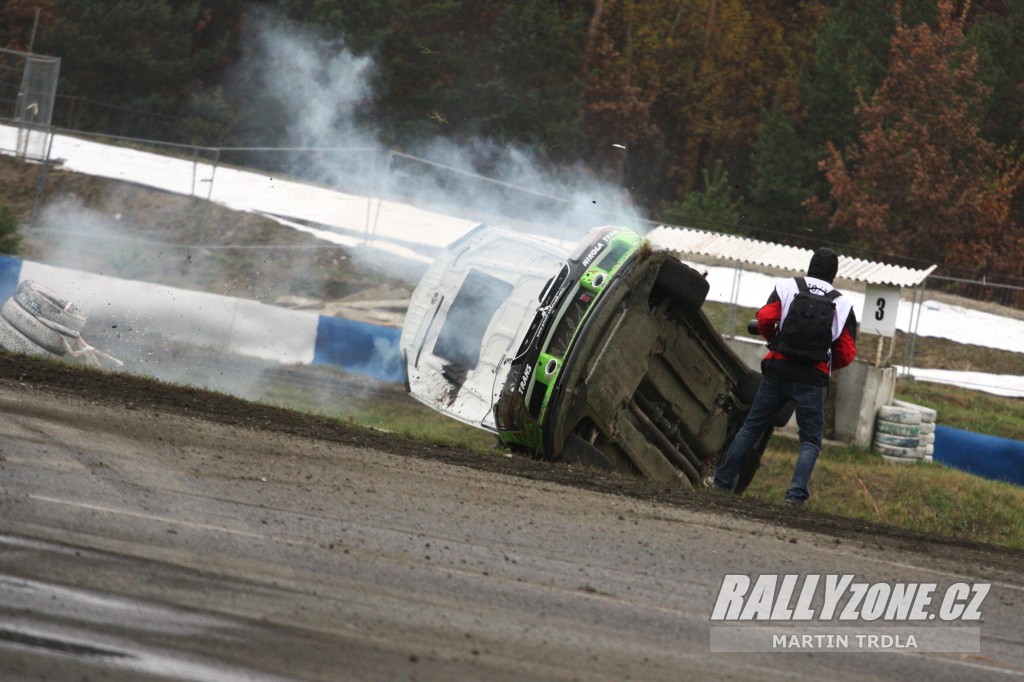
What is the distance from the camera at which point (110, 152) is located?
2478 cm

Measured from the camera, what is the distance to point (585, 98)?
38375 mm

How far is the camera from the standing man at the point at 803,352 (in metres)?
8.36

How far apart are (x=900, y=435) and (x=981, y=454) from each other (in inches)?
46.5

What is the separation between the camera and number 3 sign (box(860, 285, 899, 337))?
634 inches

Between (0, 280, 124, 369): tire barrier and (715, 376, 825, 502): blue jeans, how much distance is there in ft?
20.8

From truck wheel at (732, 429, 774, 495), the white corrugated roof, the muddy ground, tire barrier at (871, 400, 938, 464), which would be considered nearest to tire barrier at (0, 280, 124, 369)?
the muddy ground

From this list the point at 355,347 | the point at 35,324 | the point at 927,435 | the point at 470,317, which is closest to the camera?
the point at 470,317

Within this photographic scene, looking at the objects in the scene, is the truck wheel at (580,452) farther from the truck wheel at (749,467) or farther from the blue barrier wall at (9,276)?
the blue barrier wall at (9,276)

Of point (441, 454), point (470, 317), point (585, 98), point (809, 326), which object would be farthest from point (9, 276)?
point (585, 98)

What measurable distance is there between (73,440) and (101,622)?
10.4 ft

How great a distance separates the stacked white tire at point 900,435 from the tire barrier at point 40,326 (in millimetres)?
8360

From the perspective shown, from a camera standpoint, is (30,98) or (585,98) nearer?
(30,98)

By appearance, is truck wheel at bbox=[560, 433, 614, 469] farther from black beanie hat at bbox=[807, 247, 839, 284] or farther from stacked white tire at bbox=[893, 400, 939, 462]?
stacked white tire at bbox=[893, 400, 939, 462]

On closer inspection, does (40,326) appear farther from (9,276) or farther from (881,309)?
(881,309)
